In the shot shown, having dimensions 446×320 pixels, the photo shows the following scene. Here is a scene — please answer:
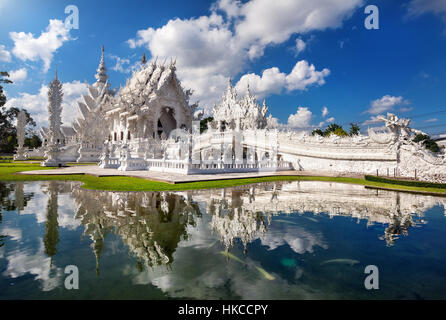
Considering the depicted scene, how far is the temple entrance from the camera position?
32.2m

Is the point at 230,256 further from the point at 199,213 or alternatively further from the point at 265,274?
the point at 199,213

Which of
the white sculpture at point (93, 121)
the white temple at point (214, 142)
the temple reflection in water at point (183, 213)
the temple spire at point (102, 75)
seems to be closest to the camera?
the temple reflection in water at point (183, 213)

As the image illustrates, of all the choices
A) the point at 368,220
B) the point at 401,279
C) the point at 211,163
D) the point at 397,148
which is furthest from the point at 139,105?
the point at 401,279

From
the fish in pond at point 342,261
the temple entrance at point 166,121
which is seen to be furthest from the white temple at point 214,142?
the fish in pond at point 342,261

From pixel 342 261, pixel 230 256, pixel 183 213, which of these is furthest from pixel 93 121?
pixel 342 261

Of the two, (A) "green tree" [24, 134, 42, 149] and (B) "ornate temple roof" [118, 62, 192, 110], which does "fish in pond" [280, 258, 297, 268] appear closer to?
(B) "ornate temple roof" [118, 62, 192, 110]

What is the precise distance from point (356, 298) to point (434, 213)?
5.76 m

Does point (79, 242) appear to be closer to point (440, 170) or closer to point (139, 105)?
point (440, 170)

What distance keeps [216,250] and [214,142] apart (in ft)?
67.9

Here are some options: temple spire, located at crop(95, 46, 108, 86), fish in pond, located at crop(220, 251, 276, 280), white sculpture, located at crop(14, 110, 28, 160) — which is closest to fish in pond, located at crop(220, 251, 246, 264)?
fish in pond, located at crop(220, 251, 276, 280)

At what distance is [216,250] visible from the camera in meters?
3.64

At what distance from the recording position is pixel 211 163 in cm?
1532

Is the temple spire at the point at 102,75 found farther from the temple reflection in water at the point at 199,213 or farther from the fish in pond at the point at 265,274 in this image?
the fish in pond at the point at 265,274

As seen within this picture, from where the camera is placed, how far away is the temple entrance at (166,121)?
32.2 m
